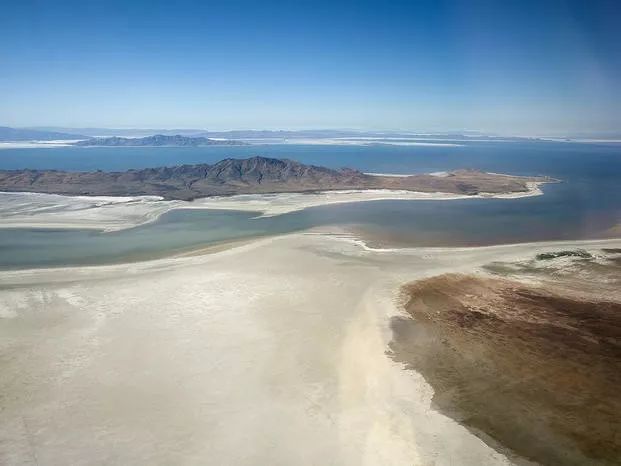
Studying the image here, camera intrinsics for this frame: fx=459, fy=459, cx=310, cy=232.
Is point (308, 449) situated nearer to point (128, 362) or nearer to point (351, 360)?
point (351, 360)

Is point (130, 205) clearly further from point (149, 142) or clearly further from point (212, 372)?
point (149, 142)

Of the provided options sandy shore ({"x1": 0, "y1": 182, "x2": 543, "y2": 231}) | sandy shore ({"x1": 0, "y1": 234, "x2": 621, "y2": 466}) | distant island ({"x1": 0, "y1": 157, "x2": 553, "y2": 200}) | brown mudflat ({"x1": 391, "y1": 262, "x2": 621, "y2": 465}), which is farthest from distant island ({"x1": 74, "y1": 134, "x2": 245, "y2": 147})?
brown mudflat ({"x1": 391, "y1": 262, "x2": 621, "y2": 465})

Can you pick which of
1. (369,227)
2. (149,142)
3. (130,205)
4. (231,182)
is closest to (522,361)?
(369,227)

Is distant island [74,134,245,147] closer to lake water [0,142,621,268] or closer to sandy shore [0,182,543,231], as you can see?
sandy shore [0,182,543,231]

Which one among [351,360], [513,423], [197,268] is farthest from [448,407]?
[197,268]

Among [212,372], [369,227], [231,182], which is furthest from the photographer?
[231,182]

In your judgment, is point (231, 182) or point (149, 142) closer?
point (231, 182)

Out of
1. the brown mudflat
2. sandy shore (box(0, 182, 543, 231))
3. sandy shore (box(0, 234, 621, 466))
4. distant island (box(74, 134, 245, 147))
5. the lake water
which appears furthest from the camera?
distant island (box(74, 134, 245, 147))
